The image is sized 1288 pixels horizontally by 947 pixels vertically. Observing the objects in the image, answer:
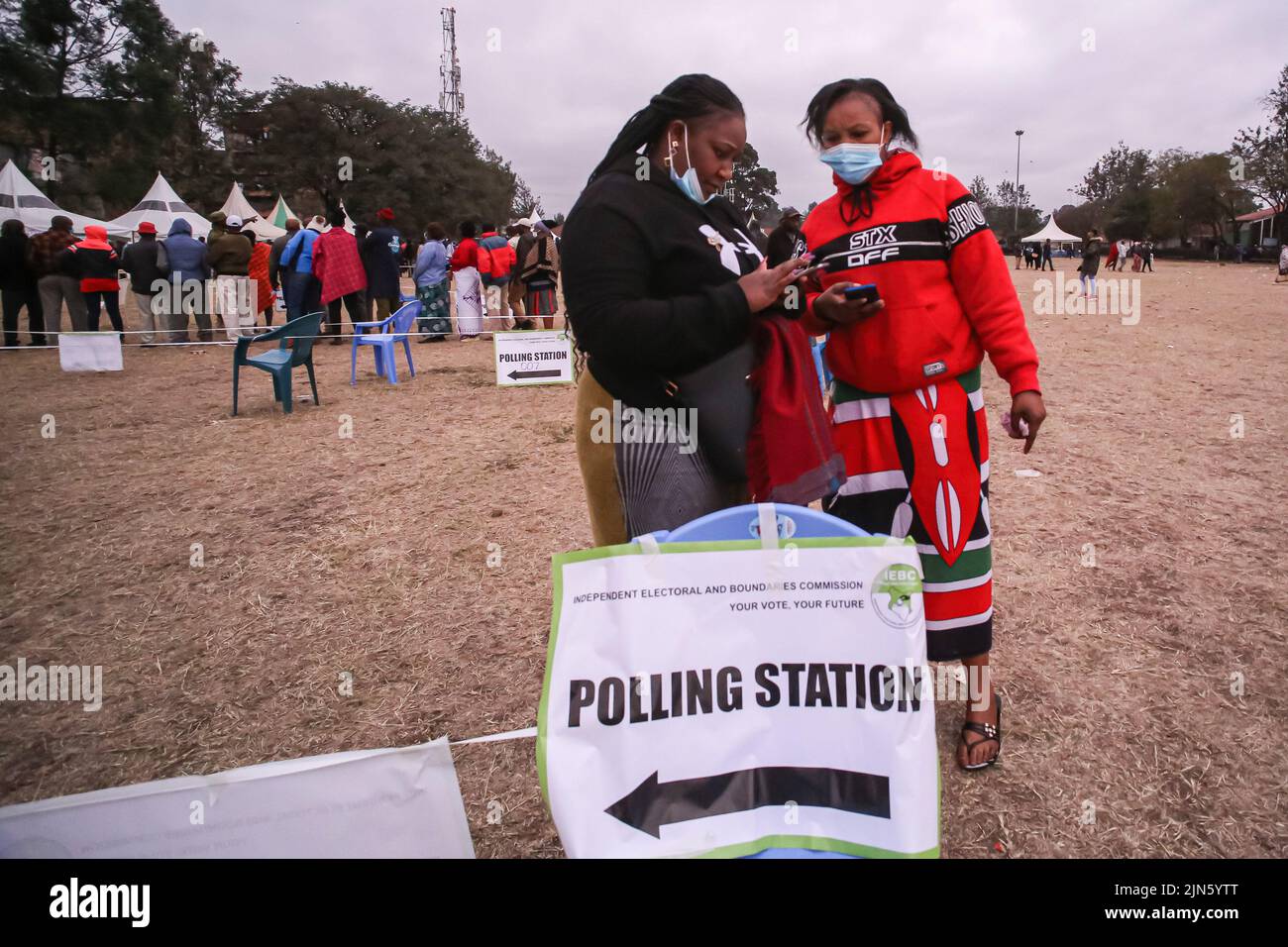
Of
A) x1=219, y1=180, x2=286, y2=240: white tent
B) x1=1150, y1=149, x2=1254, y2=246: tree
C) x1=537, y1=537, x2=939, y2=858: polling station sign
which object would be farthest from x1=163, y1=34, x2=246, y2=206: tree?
x1=1150, y1=149, x2=1254, y2=246: tree

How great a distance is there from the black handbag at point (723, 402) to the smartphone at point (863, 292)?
0.31 meters

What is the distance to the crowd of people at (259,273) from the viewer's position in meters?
11.2

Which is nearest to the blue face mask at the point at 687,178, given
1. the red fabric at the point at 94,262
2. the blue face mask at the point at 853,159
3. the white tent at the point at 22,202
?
the blue face mask at the point at 853,159

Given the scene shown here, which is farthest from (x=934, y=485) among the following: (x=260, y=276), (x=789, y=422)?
(x=260, y=276)

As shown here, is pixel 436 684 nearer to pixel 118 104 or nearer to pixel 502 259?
pixel 502 259

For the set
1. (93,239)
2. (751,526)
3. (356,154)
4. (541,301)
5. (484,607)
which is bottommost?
(484,607)

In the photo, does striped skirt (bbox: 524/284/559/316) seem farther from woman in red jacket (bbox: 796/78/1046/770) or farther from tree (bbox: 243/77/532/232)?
tree (bbox: 243/77/532/232)

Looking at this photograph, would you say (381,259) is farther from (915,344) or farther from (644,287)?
(644,287)

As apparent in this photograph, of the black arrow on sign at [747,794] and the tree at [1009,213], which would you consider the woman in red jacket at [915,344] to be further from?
the tree at [1009,213]

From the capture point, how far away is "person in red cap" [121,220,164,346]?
1180cm

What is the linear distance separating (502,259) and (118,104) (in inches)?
1395

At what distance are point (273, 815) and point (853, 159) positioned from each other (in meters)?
1.96

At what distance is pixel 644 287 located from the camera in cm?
149

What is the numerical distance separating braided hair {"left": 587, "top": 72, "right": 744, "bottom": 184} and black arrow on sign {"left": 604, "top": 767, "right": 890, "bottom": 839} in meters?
1.21
